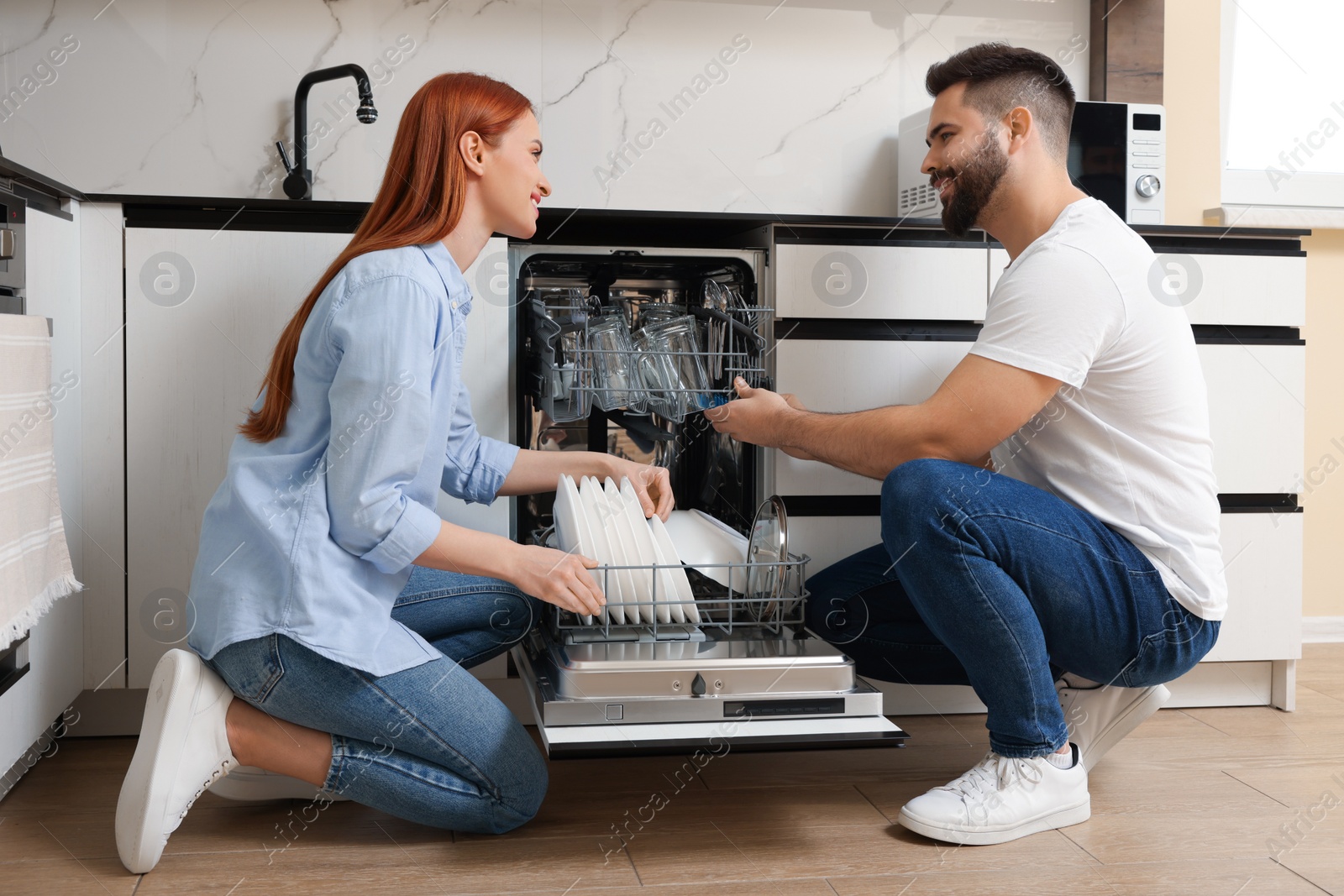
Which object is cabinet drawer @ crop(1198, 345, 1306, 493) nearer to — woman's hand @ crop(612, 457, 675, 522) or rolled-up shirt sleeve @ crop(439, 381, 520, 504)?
woman's hand @ crop(612, 457, 675, 522)

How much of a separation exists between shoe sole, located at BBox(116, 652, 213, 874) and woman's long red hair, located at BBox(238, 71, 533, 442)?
0.31 metres

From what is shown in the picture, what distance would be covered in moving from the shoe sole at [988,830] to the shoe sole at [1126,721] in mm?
191

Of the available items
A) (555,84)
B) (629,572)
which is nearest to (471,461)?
(629,572)

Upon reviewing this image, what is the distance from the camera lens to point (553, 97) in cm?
248

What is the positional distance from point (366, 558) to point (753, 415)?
68 centimetres

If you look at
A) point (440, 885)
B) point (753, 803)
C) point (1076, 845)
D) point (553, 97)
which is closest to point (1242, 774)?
point (1076, 845)

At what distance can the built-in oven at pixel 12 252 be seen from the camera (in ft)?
5.09

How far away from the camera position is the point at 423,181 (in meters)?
1.49

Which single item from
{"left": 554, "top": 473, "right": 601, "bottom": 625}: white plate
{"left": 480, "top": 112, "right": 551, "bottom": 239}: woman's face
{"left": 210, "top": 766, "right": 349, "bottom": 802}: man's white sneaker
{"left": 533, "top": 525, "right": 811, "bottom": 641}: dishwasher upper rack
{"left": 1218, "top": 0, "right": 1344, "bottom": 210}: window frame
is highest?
{"left": 1218, "top": 0, "right": 1344, "bottom": 210}: window frame

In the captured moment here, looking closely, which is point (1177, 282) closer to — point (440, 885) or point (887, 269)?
point (887, 269)

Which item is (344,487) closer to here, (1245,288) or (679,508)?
(679,508)

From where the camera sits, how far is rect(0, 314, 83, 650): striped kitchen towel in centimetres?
146

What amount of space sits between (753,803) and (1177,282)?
51.0 inches

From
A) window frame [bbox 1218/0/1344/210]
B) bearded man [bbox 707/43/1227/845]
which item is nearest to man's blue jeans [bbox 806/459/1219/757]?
bearded man [bbox 707/43/1227/845]
